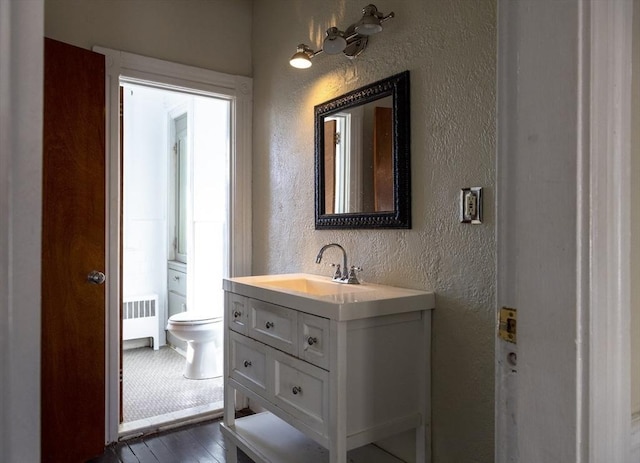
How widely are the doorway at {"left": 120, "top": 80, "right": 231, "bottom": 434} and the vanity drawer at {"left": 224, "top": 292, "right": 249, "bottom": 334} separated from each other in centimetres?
131

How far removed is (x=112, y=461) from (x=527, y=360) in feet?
7.42

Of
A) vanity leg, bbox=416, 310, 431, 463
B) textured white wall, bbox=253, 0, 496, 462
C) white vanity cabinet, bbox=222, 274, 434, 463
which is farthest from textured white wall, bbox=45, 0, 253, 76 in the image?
vanity leg, bbox=416, 310, 431, 463

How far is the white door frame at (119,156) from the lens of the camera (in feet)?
7.85

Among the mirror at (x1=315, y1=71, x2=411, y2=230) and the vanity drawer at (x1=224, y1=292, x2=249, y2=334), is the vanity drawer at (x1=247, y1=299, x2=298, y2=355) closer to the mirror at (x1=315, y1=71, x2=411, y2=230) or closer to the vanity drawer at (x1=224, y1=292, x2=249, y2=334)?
the vanity drawer at (x1=224, y1=292, x2=249, y2=334)

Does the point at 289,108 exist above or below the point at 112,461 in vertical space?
above

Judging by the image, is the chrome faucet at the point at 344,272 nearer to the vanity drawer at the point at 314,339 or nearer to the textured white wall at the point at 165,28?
the vanity drawer at the point at 314,339

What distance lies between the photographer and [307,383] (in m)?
1.61

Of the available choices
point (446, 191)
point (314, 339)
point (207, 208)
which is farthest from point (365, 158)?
point (207, 208)

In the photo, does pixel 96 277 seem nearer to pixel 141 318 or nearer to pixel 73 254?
pixel 73 254

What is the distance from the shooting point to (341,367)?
1.47 meters

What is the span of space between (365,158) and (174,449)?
1811mm

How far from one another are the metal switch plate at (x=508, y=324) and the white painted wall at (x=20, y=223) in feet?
2.22

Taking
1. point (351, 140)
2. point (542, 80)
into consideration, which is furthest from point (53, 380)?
point (542, 80)

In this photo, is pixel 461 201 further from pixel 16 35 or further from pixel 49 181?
pixel 49 181
